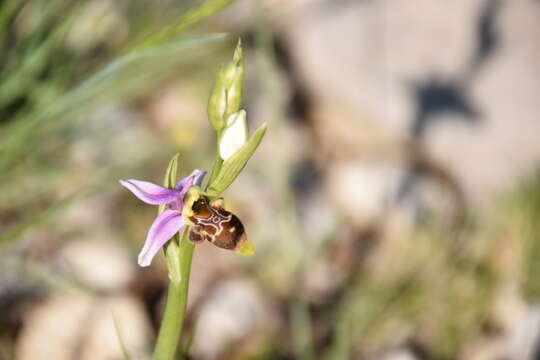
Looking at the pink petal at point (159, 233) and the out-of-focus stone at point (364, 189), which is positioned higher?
the out-of-focus stone at point (364, 189)

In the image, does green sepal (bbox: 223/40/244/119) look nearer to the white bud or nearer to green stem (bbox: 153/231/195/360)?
the white bud

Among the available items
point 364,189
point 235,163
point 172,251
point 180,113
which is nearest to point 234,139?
point 235,163

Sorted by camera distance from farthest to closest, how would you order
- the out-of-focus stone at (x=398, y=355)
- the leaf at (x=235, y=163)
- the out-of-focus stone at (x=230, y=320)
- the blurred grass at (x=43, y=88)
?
1. the out-of-focus stone at (x=230, y=320)
2. the out-of-focus stone at (x=398, y=355)
3. the blurred grass at (x=43, y=88)
4. the leaf at (x=235, y=163)

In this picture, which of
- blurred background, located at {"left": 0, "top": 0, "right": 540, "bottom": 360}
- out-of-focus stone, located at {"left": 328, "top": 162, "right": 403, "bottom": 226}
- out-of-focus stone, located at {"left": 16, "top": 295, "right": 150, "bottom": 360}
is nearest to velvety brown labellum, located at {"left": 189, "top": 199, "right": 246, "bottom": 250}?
blurred background, located at {"left": 0, "top": 0, "right": 540, "bottom": 360}

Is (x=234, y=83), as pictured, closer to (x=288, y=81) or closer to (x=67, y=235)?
(x=67, y=235)

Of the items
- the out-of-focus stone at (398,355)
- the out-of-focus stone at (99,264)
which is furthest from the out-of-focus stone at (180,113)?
the out-of-focus stone at (398,355)

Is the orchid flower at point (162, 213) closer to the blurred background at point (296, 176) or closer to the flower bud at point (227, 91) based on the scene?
the flower bud at point (227, 91)

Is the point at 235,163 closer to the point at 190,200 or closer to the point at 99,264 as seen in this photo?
the point at 190,200
